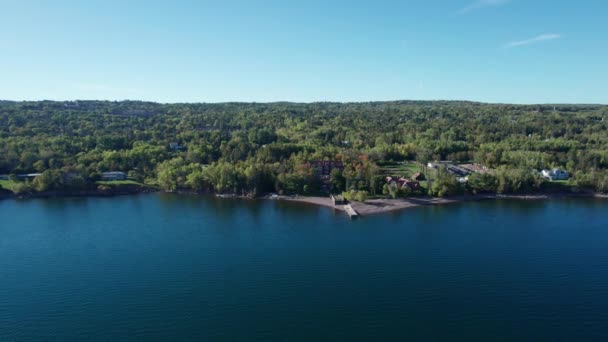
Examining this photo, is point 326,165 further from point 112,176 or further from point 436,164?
point 112,176

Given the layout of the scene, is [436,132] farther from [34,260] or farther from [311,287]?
[34,260]

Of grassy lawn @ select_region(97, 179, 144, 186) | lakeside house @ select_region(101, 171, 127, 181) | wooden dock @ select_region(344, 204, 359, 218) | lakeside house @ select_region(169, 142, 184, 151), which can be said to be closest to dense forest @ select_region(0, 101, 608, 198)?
lakeside house @ select_region(169, 142, 184, 151)

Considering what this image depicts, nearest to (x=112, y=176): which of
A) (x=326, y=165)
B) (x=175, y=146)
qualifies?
(x=175, y=146)

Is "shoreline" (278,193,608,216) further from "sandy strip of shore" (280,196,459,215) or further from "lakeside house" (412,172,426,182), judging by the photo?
"lakeside house" (412,172,426,182)

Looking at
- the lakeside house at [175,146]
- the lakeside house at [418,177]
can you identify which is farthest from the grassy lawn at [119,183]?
the lakeside house at [418,177]

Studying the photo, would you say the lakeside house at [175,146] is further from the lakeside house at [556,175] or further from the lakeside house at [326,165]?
the lakeside house at [556,175]

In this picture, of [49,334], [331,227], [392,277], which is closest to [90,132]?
[331,227]
